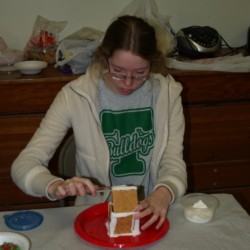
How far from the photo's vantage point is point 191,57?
238 centimetres

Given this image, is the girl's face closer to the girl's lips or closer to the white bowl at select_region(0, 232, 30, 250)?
the girl's lips

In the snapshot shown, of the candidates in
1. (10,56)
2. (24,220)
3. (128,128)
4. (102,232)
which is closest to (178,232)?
(102,232)

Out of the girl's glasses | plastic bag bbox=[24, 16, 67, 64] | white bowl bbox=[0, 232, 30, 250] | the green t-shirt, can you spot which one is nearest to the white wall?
plastic bag bbox=[24, 16, 67, 64]

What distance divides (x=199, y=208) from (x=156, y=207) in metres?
0.12

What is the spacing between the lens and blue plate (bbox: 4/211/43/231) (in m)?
1.18

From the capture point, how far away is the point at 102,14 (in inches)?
99.3

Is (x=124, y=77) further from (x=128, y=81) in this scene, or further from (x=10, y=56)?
(x=10, y=56)

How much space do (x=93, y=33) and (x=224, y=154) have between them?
38.5 inches

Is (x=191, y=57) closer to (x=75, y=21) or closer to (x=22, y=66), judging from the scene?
(x=75, y=21)

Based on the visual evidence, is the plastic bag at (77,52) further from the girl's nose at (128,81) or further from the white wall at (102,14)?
the girl's nose at (128,81)

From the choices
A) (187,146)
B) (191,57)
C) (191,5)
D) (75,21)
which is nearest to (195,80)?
(191,57)

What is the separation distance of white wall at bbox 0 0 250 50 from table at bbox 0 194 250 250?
147 centimetres

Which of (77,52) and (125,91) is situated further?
(77,52)

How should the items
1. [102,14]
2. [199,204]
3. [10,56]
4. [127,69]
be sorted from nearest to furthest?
[199,204], [127,69], [10,56], [102,14]
